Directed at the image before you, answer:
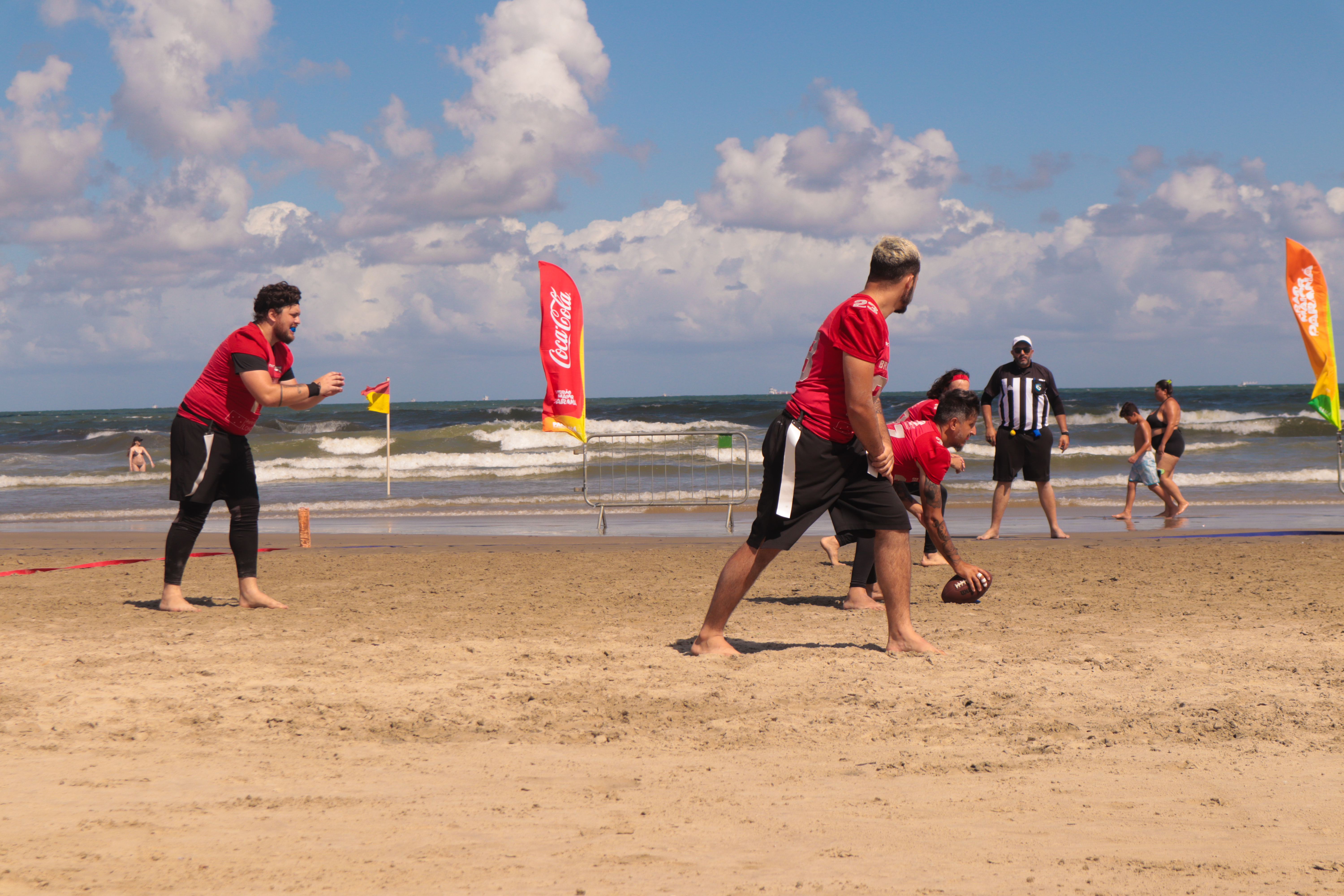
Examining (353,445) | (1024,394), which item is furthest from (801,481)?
(353,445)

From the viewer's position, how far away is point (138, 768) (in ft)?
10.4

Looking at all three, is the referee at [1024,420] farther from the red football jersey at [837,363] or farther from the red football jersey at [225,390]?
the red football jersey at [225,390]

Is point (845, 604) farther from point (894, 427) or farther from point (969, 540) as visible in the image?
point (969, 540)

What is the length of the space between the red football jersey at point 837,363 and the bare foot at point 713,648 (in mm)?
997

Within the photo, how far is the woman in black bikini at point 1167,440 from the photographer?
12203mm

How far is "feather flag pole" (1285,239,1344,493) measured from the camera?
9.23 m

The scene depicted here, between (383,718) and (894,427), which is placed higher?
(894,427)

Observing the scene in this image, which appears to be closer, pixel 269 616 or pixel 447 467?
pixel 269 616

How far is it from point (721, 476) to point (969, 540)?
9.94m

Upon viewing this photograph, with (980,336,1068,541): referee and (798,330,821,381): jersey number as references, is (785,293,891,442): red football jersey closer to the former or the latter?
(798,330,821,381): jersey number

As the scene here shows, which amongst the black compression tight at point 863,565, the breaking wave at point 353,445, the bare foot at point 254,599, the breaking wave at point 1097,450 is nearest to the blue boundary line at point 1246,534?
the black compression tight at point 863,565

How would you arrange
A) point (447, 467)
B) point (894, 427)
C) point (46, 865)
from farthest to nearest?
point (447, 467) → point (894, 427) → point (46, 865)

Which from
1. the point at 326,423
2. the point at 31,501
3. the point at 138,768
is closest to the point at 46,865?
the point at 138,768

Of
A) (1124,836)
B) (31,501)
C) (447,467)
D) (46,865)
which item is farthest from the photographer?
(447,467)
